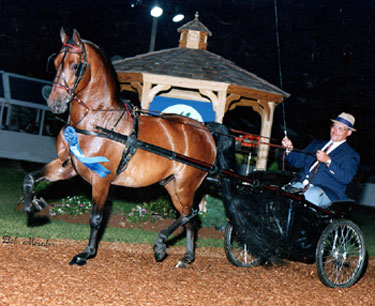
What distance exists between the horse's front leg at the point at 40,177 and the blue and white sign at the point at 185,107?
4514 millimetres

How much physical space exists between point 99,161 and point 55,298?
5.62 ft

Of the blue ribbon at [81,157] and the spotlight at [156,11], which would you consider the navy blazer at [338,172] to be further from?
the spotlight at [156,11]

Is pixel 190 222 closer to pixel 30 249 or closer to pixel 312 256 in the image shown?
pixel 312 256

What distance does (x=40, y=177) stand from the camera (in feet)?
17.5

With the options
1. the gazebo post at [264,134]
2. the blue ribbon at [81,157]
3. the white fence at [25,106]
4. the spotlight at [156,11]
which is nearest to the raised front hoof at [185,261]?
the blue ribbon at [81,157]

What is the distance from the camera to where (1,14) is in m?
30.6

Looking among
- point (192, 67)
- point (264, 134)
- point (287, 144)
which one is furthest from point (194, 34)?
point (287, 144)

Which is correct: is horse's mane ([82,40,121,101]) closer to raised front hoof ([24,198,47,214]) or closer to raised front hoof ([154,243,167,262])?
raised front hoof ([24,198,47,214])

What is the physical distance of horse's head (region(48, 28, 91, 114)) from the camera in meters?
4.73

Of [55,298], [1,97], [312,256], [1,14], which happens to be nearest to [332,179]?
[312,256]

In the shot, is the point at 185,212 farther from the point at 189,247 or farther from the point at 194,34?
the point at 194,34

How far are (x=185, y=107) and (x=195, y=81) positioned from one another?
0.81 metres

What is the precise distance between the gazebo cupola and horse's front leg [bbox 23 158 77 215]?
247 inches

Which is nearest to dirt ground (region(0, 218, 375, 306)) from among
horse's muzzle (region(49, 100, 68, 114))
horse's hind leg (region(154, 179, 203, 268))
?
horse's hind leg (region(154, 179, 203, 268))
